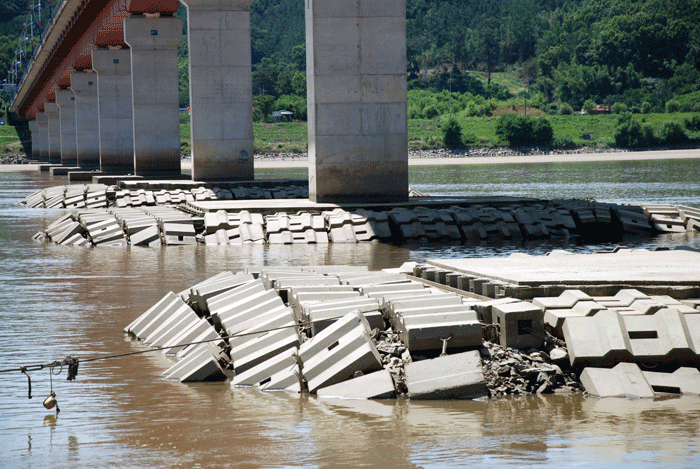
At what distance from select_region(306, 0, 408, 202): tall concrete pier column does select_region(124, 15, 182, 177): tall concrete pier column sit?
21.9 metres

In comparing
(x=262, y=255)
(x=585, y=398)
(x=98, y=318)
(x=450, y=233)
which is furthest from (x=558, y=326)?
(x=450, y=233)

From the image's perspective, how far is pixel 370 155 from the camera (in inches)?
1090

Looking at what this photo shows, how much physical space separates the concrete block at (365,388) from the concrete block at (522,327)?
1.42 meters

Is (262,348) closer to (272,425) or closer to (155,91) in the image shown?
(272,425)

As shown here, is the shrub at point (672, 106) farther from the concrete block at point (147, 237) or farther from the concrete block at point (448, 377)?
the concrete block at point (448, 377)

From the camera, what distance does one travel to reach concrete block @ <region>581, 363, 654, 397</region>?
32.9 ft

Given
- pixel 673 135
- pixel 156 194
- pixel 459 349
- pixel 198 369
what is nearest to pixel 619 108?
pixel 673 135

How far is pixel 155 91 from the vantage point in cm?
4881

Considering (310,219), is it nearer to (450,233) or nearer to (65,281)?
(450,233)

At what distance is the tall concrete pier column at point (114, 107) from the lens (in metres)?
64.2

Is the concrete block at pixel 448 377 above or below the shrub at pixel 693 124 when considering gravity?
below

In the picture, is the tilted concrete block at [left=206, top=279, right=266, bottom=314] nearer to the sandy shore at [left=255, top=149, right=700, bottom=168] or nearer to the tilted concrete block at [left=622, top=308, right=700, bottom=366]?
the tilted concrete block at [left=622, top=308, right=700, bottom=366]

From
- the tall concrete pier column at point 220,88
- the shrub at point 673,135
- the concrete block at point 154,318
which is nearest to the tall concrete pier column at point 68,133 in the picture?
the tall concrete pier column at point 220,88

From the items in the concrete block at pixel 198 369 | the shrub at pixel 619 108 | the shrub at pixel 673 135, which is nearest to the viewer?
the concrete block at pixel 198 369
